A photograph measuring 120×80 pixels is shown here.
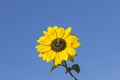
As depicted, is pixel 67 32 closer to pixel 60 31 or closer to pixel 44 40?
pixel 60 31

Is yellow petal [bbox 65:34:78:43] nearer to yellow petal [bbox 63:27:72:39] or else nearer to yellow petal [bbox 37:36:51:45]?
yellow petal [bbox 63:27:72:39]

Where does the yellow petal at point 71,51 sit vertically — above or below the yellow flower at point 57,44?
below

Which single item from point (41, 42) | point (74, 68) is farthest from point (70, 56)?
point (41, 42)

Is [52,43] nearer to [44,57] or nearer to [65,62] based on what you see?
[44,57]

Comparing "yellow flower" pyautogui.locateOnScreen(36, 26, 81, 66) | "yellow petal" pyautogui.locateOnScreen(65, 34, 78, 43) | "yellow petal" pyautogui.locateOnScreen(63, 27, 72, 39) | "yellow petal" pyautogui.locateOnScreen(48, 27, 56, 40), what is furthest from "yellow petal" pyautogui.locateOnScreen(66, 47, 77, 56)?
"yellow petal" pyautogui.locateOnScreen(48, 27, 56, 40)

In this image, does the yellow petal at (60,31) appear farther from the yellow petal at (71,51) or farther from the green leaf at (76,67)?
the green leaf at (76,67)

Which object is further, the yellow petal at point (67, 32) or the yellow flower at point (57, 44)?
the yellow petal at point (67, 32)

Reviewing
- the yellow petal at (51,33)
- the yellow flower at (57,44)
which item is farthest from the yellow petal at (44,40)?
the yellow petal at (51,33)

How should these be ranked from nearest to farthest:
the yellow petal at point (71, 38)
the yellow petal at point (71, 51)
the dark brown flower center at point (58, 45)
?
the yellow petal at point (71, 51) → the yellow petal at point (71, 38) → the dark brown flower center at point (58, 45)
